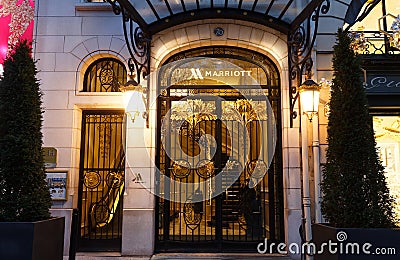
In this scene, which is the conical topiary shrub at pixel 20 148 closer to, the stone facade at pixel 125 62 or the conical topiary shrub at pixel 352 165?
the stone facade at pixel 125 62

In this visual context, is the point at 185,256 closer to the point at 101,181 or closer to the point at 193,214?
the point at 193,214

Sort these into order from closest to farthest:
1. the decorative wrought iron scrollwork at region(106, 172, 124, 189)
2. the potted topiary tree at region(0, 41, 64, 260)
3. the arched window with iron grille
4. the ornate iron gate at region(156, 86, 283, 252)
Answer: the potted topiary tree at region(0, 41, 64, 260) → the ornate iron gate at region(156, 86, 283, 252) → the decorative wrought iron scrollwork at region(106, 172, 124, 189) → the arched window with iron grille

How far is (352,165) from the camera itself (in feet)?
11.7

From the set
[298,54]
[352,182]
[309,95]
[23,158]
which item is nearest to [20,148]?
[23,158]

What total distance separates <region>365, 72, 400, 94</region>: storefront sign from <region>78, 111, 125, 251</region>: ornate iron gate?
4977 mm

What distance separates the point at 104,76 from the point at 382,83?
5.64m

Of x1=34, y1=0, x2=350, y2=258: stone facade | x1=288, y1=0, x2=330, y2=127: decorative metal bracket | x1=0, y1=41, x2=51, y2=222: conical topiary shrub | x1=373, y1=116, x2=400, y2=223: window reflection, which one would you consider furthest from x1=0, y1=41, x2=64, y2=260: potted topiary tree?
x1=373, y1=116, x2=400, y2=223: window reflection

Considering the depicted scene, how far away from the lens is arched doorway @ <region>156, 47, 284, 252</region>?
270 inches

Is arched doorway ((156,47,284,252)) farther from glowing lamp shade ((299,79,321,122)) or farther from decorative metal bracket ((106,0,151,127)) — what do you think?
glowing lamp shade ((299,79,321,122))

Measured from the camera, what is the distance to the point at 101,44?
282 inches

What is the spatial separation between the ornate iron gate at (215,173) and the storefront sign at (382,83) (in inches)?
69.7

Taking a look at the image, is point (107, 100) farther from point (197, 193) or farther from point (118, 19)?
point (197, 193)

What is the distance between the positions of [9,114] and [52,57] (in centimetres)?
362

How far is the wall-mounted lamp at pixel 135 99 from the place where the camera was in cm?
627
